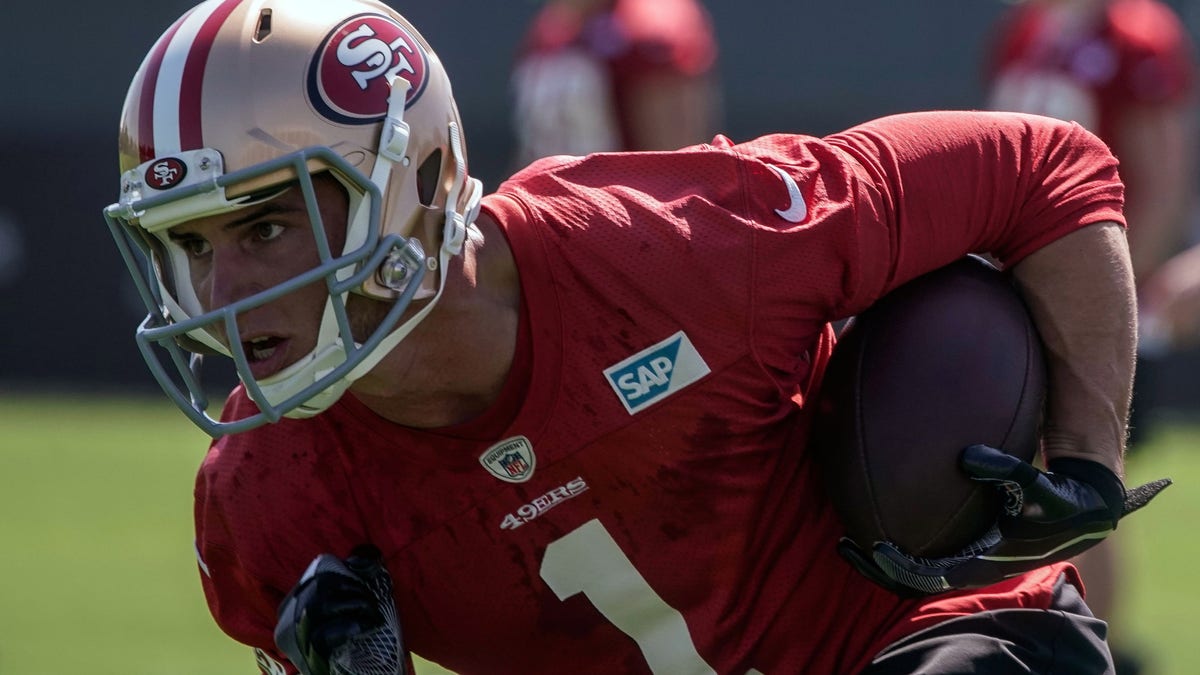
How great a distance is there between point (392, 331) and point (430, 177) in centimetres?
24

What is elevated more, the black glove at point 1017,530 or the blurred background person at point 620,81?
the black glove at point 1017,530

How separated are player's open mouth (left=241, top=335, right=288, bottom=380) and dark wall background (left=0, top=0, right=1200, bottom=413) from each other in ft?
24.2

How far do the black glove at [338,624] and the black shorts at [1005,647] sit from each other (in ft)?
2.35

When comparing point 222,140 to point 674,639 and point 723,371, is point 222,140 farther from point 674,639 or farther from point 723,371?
point 674,639

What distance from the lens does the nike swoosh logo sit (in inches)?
103

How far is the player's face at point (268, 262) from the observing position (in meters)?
2.39

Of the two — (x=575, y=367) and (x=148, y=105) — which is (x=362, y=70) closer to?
(x=148, y=105)

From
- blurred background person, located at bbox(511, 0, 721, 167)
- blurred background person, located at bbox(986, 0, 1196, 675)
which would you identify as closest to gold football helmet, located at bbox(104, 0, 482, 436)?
blurred background person, located at bbox(986, 0, 1196, 675)

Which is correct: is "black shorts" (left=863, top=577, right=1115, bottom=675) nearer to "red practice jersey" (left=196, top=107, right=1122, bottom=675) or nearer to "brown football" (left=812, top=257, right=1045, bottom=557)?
"red practice jersey" (left=196, top=107, right=1122, bottom=675)

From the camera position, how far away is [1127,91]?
17.4 ft

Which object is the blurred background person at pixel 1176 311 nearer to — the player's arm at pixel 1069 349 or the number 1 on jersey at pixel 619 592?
the player's arm at pixel 1069 349

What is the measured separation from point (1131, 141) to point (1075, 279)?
280 cm

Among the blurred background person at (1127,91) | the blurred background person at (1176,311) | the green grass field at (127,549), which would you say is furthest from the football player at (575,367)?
the blurred background person at (1127,91)

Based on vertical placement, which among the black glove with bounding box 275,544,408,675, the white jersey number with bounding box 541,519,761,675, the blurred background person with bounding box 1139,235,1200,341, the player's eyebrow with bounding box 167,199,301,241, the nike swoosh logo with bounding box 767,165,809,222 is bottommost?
the blurred background person with bounding box 1139,235,1200,341
